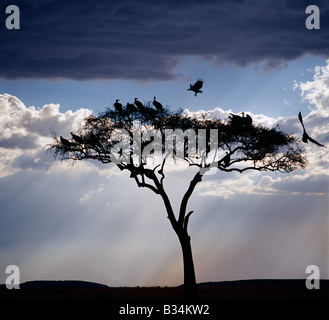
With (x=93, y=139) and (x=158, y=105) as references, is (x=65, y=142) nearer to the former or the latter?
(x=93, y=139)

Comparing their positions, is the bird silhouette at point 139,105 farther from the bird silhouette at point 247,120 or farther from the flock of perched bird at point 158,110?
the bird silhouette at point 247,120

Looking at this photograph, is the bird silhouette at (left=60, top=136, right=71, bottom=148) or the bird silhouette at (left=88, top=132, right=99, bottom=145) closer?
the bird silhouette at (left=88, top=132, right=99, bottom=145)

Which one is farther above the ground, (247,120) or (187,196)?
(247,120)

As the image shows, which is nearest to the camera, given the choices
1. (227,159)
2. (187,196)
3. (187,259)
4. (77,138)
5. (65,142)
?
(187,259)

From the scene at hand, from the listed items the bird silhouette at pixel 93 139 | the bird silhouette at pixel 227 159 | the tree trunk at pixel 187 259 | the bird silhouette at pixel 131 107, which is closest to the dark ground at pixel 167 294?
the tree trunk at pixel 187 259

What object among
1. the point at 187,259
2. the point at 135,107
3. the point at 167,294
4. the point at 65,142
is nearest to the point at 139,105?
the point at 135,107

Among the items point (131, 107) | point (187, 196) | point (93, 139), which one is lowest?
point (187, 196)

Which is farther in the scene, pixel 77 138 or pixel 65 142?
pixel 65 142

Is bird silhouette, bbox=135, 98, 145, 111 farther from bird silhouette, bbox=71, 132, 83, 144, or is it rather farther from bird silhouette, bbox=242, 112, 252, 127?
bird silhouette, bbox=242, 112, 252, 127

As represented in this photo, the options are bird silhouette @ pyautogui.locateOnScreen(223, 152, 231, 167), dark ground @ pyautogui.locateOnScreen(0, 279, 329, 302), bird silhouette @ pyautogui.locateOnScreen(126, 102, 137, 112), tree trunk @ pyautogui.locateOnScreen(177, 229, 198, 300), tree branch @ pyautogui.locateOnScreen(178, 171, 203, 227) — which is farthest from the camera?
bird silhouette @ pyautogui.locateOnScreen(223, 152, 231, 167)

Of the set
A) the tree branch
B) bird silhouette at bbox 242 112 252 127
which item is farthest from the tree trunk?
bird silhouette at bbox 242 112 252 127

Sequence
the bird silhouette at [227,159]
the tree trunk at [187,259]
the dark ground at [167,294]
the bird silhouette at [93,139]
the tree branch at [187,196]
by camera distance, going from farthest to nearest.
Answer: the bird silhouette at [227,159], the bird silhouette at [93,139], the tree branch at [187,196], the dark ground at [167,294], the tree trunk at [187,259]
